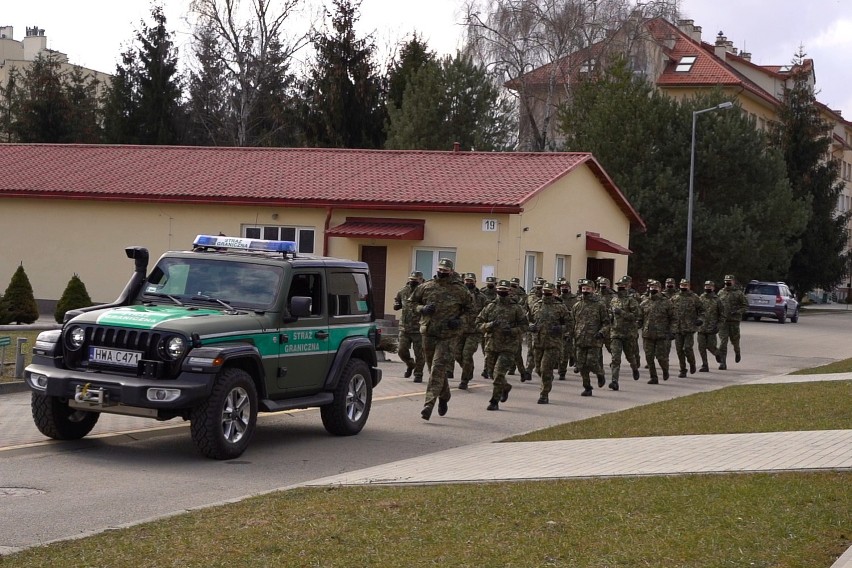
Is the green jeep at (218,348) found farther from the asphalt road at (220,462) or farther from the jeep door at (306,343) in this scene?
the asphalt road at (220,462)

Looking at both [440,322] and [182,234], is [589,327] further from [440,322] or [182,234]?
[182,234]

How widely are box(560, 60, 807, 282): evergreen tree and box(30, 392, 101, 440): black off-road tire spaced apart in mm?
38720

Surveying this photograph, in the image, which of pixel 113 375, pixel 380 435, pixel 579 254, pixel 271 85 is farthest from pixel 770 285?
pixel 113 375

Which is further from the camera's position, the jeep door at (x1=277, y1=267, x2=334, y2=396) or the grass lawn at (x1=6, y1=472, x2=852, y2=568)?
the jeep door at (x1=277, y1=267, x2=334, y2=396)

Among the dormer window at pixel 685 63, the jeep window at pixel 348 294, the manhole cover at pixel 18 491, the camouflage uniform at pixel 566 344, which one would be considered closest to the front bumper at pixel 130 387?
the manhole cover at pixel 18 491

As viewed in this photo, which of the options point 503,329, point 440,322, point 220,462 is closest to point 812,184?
point 503,329

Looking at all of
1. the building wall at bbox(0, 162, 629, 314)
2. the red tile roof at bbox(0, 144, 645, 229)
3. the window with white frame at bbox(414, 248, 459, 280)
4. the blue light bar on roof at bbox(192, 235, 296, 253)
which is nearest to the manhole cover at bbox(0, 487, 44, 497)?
the blue light bar on roof at bbox(192, 235, 296, 253)

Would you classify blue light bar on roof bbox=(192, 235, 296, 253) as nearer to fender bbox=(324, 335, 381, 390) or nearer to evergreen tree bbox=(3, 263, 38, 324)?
fender bbox=(324, 335, 381, 390)

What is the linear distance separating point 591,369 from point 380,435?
6.86 m

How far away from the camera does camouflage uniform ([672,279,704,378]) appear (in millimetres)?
22656

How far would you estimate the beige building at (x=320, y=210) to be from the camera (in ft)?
107

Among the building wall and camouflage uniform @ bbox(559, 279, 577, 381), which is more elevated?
the building wall

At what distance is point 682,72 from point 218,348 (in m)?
68.1

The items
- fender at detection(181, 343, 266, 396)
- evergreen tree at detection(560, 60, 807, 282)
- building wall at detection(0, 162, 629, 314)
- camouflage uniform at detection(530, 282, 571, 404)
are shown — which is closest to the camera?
fender at detection(181, 343, 266, 396)
